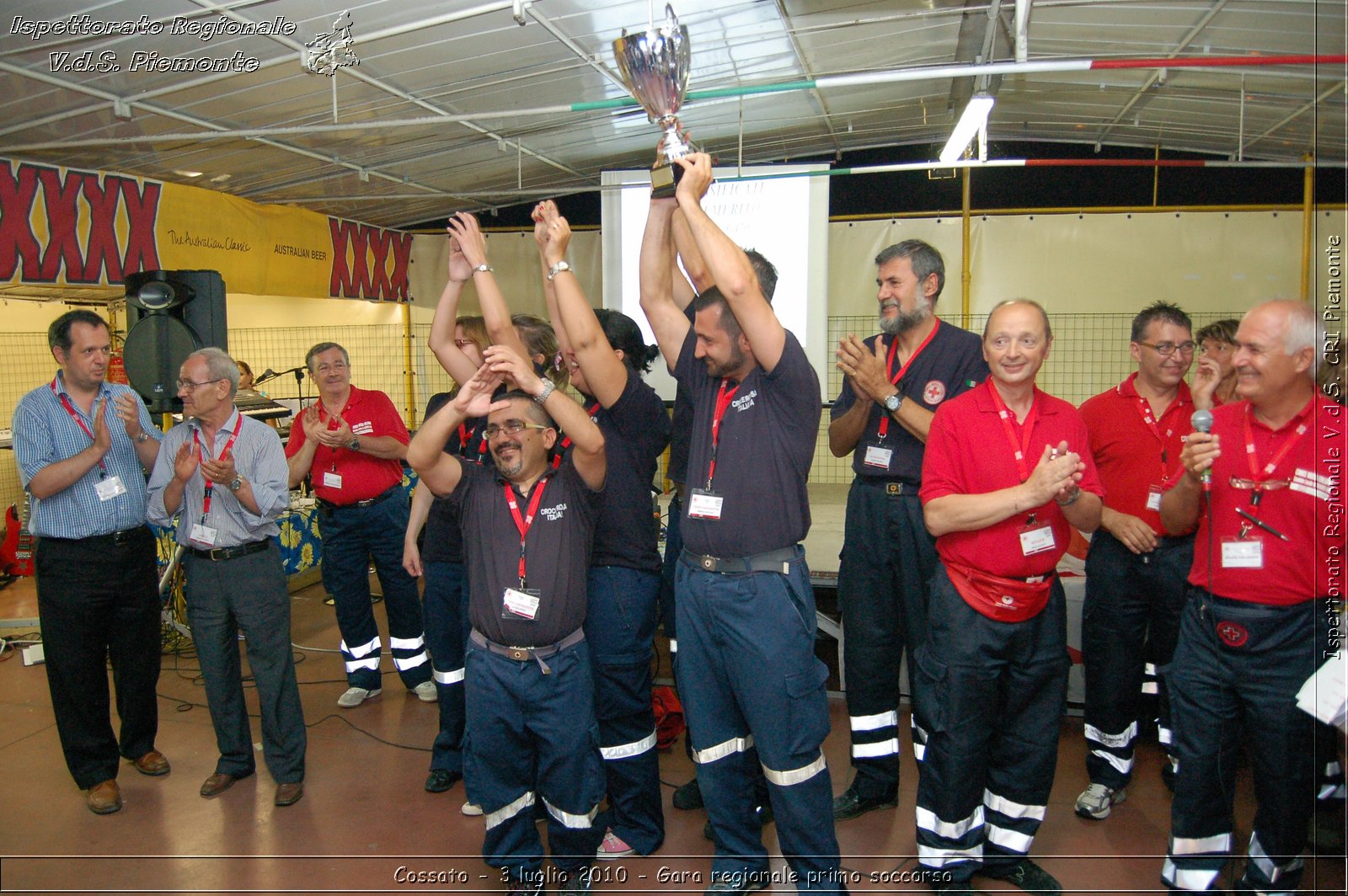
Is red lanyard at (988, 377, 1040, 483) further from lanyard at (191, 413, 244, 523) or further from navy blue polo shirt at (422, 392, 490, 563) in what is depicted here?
lanyard at (191, 413, 244, 523)

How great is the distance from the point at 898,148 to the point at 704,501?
825cm

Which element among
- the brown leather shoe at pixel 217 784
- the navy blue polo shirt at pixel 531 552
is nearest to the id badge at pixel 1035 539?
the navy blue polo shirt at pixel 531 552

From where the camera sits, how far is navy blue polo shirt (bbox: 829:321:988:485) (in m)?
3.08

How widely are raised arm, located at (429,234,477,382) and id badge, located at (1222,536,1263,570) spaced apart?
7.88ft

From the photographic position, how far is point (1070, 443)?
2613 mm

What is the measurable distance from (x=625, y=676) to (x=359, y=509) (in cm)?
208

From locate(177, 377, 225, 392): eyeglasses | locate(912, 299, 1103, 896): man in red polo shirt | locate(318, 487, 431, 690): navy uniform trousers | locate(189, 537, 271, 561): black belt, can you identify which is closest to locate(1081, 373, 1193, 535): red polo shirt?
locate(912, 299, 1103, 896): man in red polo shirt

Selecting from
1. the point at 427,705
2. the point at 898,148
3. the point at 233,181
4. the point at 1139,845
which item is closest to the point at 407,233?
the point at 233,181

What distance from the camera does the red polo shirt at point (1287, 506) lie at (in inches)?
87.4

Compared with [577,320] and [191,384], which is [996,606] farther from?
[191,384]

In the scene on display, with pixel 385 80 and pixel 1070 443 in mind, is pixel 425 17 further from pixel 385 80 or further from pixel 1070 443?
pixel 1070 443

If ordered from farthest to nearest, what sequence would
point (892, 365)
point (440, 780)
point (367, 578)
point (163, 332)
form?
point (367, 578) → point (163, 332) → point (440, 780) → point (892, 365)

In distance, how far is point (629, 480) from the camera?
302 cm

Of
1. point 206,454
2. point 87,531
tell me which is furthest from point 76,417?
point 206,454
